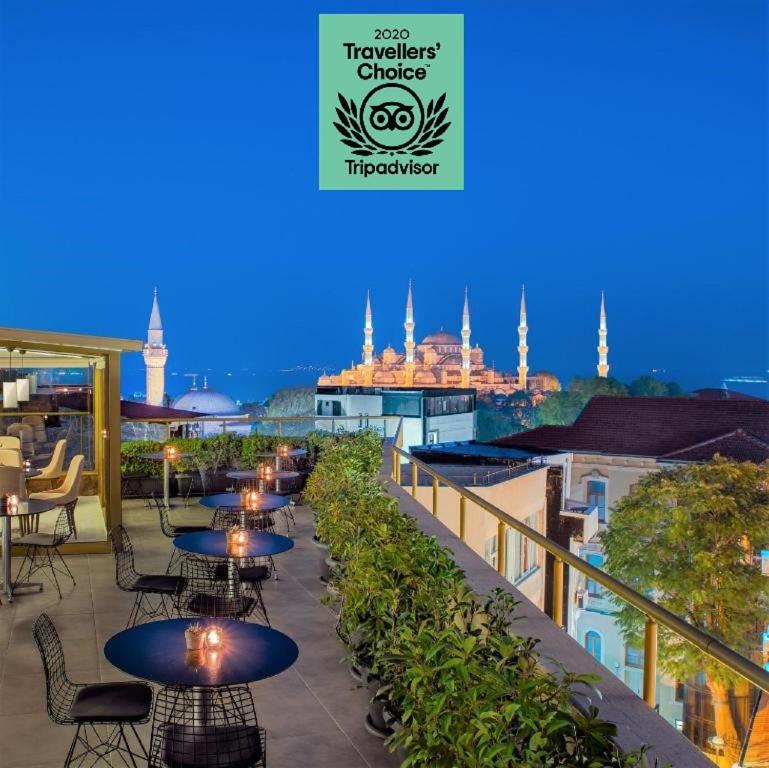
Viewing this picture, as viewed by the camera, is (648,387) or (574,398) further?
(648,387)

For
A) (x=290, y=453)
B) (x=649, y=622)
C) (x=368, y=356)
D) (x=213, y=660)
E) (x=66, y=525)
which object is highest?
(x=368, y=356)

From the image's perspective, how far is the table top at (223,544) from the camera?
6680 millimetres

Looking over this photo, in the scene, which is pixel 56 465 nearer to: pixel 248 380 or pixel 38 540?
pixel 38 540

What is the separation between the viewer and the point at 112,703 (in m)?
4.27

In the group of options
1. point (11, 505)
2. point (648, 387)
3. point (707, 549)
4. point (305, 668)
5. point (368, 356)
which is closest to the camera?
point (305, 668)

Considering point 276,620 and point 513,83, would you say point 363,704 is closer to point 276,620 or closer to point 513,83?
point 276,620

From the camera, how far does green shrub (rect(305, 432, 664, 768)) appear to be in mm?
2449

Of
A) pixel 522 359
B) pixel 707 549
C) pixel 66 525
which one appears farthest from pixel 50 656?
pixel 522 359

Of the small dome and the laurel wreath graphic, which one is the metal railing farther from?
the small dome

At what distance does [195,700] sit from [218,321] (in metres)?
165

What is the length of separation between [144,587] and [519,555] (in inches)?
329

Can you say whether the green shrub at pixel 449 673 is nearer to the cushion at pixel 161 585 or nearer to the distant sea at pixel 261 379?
the cushion at pixel 161 585

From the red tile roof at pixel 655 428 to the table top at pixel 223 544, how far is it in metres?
41.9

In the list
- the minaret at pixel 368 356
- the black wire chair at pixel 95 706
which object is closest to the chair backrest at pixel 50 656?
the black wire chair at pixel 95 706
